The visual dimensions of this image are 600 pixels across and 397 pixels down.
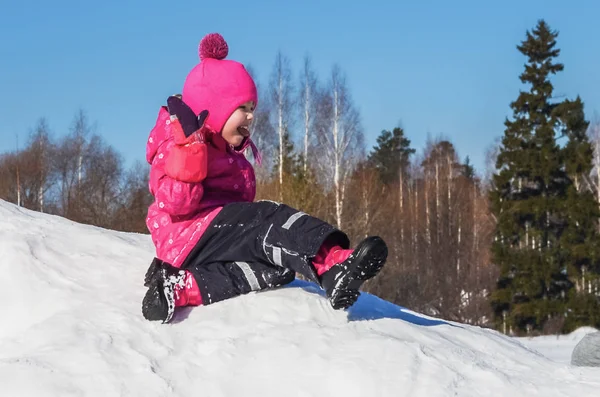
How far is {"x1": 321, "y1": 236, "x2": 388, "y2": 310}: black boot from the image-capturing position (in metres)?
2.89

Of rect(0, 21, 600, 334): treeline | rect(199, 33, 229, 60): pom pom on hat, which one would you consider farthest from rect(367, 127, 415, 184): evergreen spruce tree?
rect(199, 33, 229, 60): pom pom on hat

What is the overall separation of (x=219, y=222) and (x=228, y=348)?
66cm

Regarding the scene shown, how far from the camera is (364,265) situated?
9.52ft

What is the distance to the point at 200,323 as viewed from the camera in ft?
9.95

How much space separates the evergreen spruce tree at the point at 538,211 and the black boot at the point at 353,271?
20.5 m

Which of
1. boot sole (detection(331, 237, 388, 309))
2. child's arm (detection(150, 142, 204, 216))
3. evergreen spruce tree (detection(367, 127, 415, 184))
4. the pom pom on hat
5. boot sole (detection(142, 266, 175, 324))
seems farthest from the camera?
evergreen spruce tree (detection(367, 127, 415, 184))

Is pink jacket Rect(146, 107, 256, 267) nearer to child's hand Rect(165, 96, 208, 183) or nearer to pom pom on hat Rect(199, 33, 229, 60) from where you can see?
child's hand Rect(165, 96, 208, 183)

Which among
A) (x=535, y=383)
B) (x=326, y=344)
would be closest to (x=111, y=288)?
(x=326, y=344)

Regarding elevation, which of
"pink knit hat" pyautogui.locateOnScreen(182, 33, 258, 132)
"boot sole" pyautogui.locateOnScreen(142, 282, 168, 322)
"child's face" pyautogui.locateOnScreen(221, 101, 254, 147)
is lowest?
"boot sole" pyautogui.locateOnScreen(142, 282, 168, 322)

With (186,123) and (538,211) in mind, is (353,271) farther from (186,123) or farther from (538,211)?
(538,211)

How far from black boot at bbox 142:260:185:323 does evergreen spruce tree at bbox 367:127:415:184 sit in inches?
1654

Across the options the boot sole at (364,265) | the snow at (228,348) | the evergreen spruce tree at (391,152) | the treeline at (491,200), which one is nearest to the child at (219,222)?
the boot sole at (364,265)

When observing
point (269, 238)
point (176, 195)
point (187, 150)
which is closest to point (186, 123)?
point (187, 150)

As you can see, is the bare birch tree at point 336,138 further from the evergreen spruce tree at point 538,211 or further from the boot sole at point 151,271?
the boot sole at point 151,271
